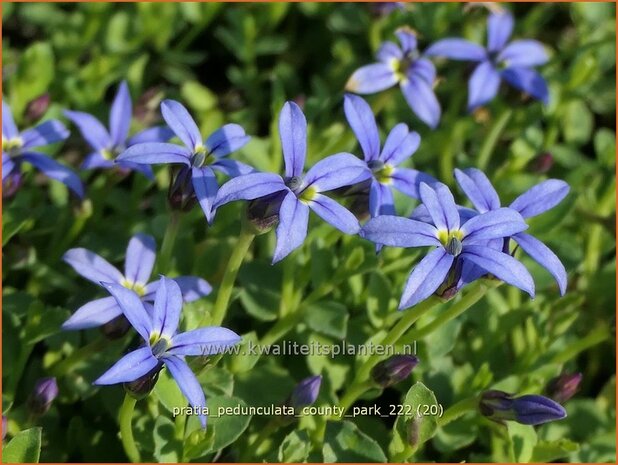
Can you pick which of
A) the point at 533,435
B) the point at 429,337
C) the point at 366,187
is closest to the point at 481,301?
the point at 429,337

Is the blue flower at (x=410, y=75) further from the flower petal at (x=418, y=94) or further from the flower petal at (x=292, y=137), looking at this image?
the flower petal at (x=292, y=137)

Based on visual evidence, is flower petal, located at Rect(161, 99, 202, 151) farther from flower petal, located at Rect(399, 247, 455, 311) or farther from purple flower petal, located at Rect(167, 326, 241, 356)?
flower petal, located at Rect(399, 247, 455, 311)

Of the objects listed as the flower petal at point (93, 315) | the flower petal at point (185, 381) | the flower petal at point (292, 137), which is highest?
the flower petal at point (292, 137)

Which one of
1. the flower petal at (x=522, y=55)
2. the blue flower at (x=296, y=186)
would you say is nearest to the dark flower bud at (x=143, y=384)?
the blue flower at (x=296, y=186)

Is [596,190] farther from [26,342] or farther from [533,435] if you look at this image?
[26,342]

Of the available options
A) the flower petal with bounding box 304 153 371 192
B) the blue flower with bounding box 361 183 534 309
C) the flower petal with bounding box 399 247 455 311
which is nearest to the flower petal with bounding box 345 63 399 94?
the flower petal with bounding box 304 153 371 192

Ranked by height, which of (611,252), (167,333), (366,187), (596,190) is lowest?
(611,252)

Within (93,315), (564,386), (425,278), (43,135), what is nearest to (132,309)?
(93,315)
